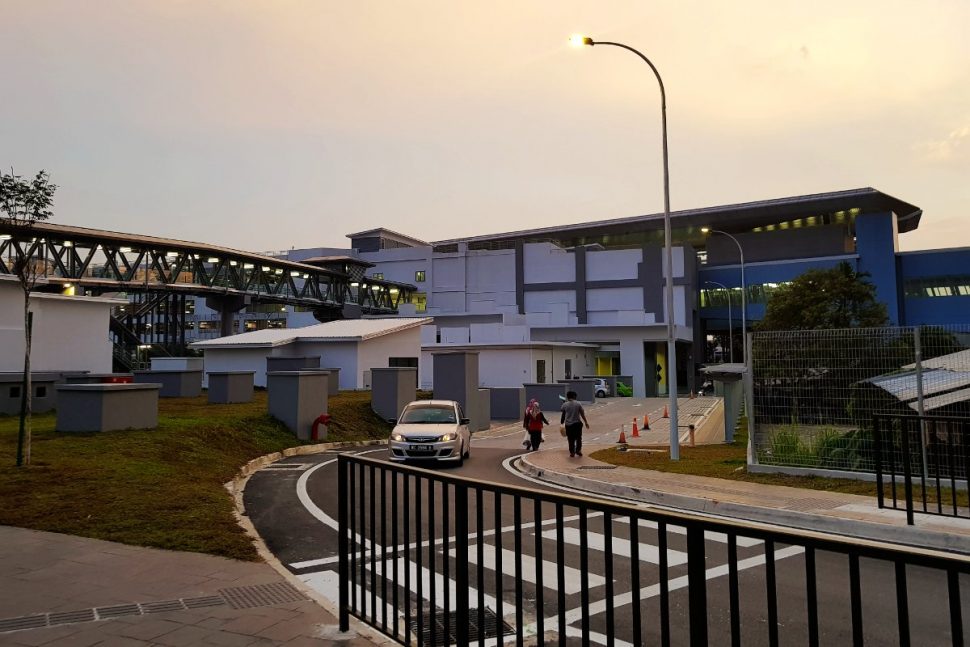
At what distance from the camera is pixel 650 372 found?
60.1 m

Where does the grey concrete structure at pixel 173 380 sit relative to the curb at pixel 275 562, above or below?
above

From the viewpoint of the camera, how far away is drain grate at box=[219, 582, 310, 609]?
5879 millimetres

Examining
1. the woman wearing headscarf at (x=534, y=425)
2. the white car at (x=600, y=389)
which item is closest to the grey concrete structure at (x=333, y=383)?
the woman wearing headscarf at (x=534, y=425)

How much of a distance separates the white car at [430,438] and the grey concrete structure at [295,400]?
485 cm

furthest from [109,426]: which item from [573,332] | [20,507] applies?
[573,332]

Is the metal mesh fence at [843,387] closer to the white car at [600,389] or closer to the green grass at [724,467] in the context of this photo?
the green grass at [724,467]

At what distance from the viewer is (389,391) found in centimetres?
2639

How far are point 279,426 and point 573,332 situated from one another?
145ft

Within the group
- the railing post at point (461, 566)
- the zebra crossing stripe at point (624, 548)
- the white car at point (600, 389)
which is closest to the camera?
the railing post at point (461, 566)

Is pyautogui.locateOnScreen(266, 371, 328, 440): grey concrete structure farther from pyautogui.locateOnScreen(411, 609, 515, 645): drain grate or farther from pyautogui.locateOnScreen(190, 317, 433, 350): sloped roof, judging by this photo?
pyautogui.locateOnScreen(411, 609, 515, 645): drain grate

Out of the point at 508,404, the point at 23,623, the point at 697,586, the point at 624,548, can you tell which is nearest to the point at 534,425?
the point at 624,548

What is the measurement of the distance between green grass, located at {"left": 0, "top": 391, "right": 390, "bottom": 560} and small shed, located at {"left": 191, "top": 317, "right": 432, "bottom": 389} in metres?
13.4

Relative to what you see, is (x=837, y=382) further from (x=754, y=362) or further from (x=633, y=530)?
(x=633, y=530)

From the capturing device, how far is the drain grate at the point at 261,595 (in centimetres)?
588
